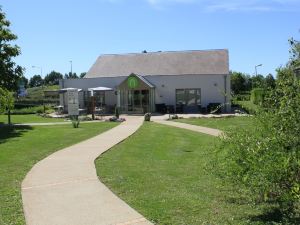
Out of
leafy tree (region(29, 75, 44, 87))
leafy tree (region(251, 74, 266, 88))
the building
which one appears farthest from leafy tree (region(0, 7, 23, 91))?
leafy tree (region(29, 75, 44, 87))

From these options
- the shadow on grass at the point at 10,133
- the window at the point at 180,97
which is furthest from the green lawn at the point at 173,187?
the window at the point at 180,97

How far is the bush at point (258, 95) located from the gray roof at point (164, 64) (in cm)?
3790

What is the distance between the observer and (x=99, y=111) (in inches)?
1779

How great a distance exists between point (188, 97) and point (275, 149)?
131 ft

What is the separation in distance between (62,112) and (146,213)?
39.8m

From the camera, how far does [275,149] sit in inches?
237

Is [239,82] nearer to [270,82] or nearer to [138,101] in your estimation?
[138,101]

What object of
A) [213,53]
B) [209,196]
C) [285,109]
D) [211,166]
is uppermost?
[213,53]

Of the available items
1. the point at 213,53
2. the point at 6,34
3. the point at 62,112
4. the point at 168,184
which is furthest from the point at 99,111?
the point at 168,184

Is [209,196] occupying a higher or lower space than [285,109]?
lower

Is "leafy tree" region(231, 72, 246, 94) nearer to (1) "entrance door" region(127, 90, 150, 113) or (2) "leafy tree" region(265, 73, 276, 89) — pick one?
(1) "entrance door" region(127, 90, 150, 113)

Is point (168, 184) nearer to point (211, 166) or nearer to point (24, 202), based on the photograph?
point (211, 166)

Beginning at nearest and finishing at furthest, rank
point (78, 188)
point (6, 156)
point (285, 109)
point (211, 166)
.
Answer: point (285, 109) → point (211, 166) → point (78, 188) → point (6, 156)

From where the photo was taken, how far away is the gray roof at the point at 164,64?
46656 millimetres
